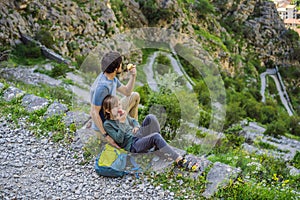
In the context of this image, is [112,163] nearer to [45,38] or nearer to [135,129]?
[135,129]

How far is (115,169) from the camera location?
6656mm

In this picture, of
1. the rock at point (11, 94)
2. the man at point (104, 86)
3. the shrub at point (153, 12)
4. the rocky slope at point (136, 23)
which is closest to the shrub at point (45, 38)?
the rocky slope at point (136, 23)

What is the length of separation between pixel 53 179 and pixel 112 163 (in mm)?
1122

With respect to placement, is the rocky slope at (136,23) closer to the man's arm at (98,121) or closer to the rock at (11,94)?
the rock at (11,94)

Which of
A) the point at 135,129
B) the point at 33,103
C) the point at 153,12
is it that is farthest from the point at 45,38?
the point at 153,12

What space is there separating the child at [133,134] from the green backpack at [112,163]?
17cm

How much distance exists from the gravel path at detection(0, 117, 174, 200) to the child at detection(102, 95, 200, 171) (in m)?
0.61

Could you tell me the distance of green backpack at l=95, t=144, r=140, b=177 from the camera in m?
6.67

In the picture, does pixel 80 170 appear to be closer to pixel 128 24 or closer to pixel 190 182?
pixel 190 182

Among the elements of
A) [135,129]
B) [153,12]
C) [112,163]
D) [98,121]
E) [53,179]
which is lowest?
[53,179]

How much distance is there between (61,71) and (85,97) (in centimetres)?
822

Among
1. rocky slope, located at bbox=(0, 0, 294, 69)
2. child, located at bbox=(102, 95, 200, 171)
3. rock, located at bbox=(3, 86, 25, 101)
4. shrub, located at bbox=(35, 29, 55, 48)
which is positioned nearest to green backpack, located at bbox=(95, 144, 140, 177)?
child, located at bbox=(102, 95, 200, 171)

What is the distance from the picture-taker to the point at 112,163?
6.71m

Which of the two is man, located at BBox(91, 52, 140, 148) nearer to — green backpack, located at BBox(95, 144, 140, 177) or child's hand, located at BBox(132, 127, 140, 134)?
green backpack, located at BBox(95, 144, 140, 177)
